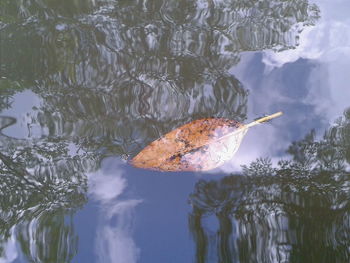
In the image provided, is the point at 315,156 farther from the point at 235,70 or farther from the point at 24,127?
the point at 24,127

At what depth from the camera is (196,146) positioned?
144 centimetres

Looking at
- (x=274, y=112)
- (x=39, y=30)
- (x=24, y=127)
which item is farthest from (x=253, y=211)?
(x=39, y=30)

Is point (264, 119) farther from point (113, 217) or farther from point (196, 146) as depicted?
point (113, 217)

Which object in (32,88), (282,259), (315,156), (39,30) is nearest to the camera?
(282,259)

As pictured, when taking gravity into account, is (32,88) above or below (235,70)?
below

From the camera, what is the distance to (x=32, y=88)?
1.54m

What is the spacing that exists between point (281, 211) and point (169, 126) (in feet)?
1.66

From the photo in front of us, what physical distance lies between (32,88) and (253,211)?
0.97 meters

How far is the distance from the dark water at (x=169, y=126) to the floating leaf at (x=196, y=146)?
1.2 inches

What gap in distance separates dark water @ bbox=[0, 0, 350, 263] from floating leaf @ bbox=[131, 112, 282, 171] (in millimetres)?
31

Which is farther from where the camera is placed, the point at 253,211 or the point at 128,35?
the point at 128,35

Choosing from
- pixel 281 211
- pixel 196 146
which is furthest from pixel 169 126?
pixel 281 211

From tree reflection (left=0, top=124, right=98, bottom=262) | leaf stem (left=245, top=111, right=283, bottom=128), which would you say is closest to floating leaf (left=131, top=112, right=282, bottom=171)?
leaf stem (left=245, top=111, right=283, bottom=128)

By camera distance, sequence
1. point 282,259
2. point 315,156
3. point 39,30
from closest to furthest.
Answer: point 282,259
point 315,156
point 39,30
